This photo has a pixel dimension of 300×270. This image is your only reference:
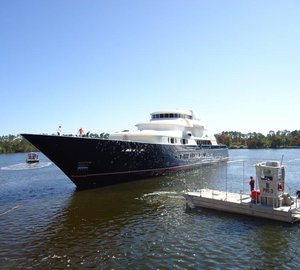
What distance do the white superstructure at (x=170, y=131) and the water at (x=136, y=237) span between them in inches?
497

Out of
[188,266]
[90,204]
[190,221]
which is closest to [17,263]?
[188,266]

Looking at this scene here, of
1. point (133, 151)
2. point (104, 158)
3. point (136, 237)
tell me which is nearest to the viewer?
point (136, 237)

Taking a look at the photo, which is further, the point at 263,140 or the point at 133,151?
the point at 263,140

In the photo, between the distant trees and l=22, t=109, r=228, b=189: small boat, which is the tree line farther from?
l=22, t=109, r=228, b=189: small boat

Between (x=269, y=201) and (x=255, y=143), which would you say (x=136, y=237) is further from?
(x=255, y=143)

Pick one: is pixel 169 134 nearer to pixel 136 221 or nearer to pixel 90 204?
pixel 90 204

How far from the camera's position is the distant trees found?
16804 centimetres

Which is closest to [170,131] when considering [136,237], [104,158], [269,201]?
[104,158]

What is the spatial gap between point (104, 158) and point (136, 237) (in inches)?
574

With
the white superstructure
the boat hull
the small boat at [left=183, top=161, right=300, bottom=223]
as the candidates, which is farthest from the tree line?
the small boat at [left=183, top=161, right=300, bottom=223]

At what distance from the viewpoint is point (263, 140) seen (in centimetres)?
17050

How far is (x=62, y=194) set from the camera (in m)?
26.7

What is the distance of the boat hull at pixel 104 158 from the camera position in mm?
25875

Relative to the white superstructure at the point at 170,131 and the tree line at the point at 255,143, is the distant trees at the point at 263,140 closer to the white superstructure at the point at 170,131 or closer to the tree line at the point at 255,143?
the tree line at the point at 255,143
